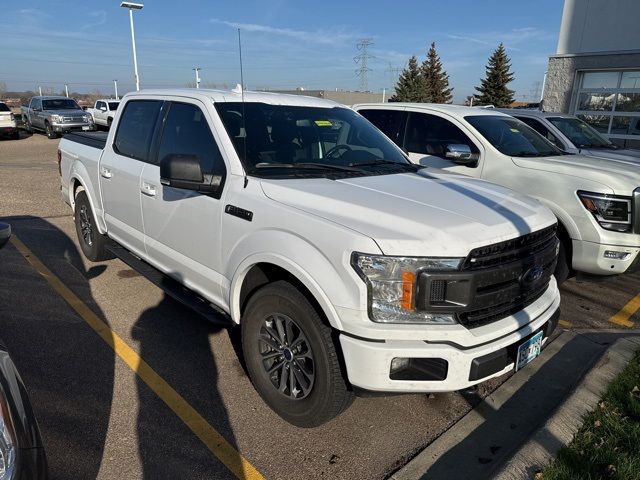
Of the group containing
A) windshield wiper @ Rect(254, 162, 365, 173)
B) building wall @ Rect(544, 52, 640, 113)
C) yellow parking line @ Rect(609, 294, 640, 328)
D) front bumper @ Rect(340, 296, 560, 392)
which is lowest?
yellow parking line @ Rect(609, 294, 640, 328)

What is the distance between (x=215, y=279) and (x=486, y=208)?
6.04 ft

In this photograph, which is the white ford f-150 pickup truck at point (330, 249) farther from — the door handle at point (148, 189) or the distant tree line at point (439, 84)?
the distant tree line at point (439, 84)

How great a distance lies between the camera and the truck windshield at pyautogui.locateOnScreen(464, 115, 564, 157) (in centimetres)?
590

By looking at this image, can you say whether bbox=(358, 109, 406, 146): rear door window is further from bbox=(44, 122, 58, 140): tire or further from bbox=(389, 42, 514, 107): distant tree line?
bbox=(389, 42, 514, 107): distant tree line

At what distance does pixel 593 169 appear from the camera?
5035 millimetres

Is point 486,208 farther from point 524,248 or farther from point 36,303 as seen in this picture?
point 36,303

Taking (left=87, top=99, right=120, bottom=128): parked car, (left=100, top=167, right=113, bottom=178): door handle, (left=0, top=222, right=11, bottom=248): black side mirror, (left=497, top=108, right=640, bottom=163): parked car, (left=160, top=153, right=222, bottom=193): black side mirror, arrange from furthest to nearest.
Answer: (left=87, top=99, right=120, bottom=128): parked car → (left=497, top=108, right=640, bottom=163): parked car → (left=100, top=167, right=113, bottom=178): door handle → (left=160, top=153, right=222, bottom=193): black side mirror → (left=0, top=222, right=11, bottom=248): black side mirror

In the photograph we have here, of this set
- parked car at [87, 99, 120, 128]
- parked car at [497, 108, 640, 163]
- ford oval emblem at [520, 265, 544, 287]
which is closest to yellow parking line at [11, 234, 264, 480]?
ford oval emblem at [520, 265, 544, 287]

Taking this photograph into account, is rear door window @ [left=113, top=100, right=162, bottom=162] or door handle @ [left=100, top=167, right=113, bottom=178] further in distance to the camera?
door handle @ [left=100, top=167, right=113, bottom=178]

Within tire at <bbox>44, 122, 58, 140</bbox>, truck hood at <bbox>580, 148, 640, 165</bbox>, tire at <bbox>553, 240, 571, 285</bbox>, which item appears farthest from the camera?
tire at <bbox>44, 122, 58, 140</bbox>

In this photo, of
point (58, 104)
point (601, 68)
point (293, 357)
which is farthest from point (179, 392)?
point (58, 104)

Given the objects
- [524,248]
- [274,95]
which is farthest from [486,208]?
[274,95]

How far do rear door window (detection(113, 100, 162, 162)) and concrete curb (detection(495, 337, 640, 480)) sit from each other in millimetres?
3534

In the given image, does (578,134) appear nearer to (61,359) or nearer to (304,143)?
(304,143)
